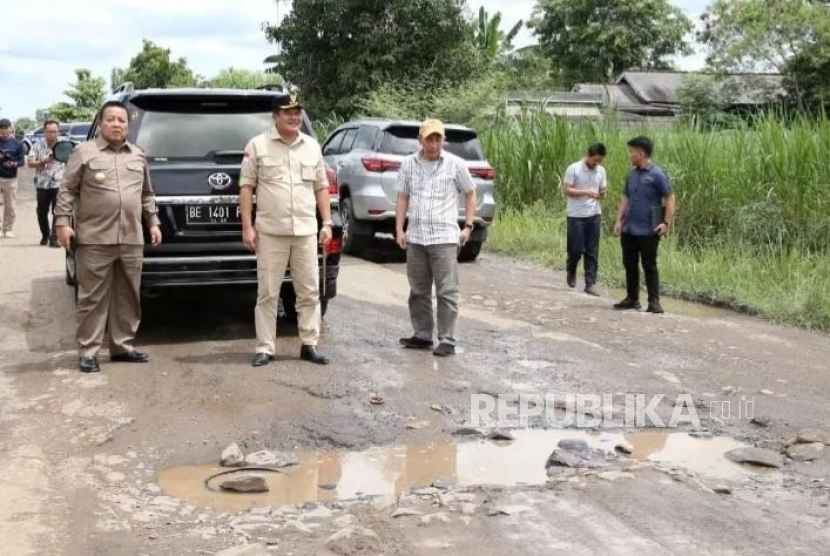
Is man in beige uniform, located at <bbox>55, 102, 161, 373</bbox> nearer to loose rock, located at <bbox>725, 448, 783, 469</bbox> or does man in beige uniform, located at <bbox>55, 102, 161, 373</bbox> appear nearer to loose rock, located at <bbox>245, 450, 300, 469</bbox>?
loose rock, located at <bbox>245, 450, 300, 469</bbox>

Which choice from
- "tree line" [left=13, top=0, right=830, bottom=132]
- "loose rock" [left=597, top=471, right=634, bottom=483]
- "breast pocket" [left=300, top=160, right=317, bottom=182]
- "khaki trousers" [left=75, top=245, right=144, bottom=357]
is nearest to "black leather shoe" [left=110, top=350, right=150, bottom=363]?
"khaki trousers" [left=75, top=245, right=144, bottom=357]

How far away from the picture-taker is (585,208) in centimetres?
1161

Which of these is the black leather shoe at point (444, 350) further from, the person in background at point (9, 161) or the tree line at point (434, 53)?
the tree line at point (434, 53)

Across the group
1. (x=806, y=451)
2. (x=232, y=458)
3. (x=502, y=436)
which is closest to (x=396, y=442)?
(x=502, y=436)

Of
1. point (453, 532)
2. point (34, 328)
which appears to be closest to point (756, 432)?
point (453, 532)

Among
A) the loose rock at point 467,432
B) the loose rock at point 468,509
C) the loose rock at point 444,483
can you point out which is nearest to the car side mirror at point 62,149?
the loose rock at point 467,432

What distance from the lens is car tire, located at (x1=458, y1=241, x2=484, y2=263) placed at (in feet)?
45.0

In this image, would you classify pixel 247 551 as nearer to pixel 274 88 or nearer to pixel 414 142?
pixel 274 88

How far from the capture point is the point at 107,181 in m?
6.96

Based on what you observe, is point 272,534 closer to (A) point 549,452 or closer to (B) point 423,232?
(A) point 549,452

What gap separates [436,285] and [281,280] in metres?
1.27

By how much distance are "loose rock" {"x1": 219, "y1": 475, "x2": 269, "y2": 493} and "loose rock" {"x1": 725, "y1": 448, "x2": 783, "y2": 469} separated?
248 cm

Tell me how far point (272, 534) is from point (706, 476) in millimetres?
2237

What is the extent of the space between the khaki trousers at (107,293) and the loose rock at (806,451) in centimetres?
448
